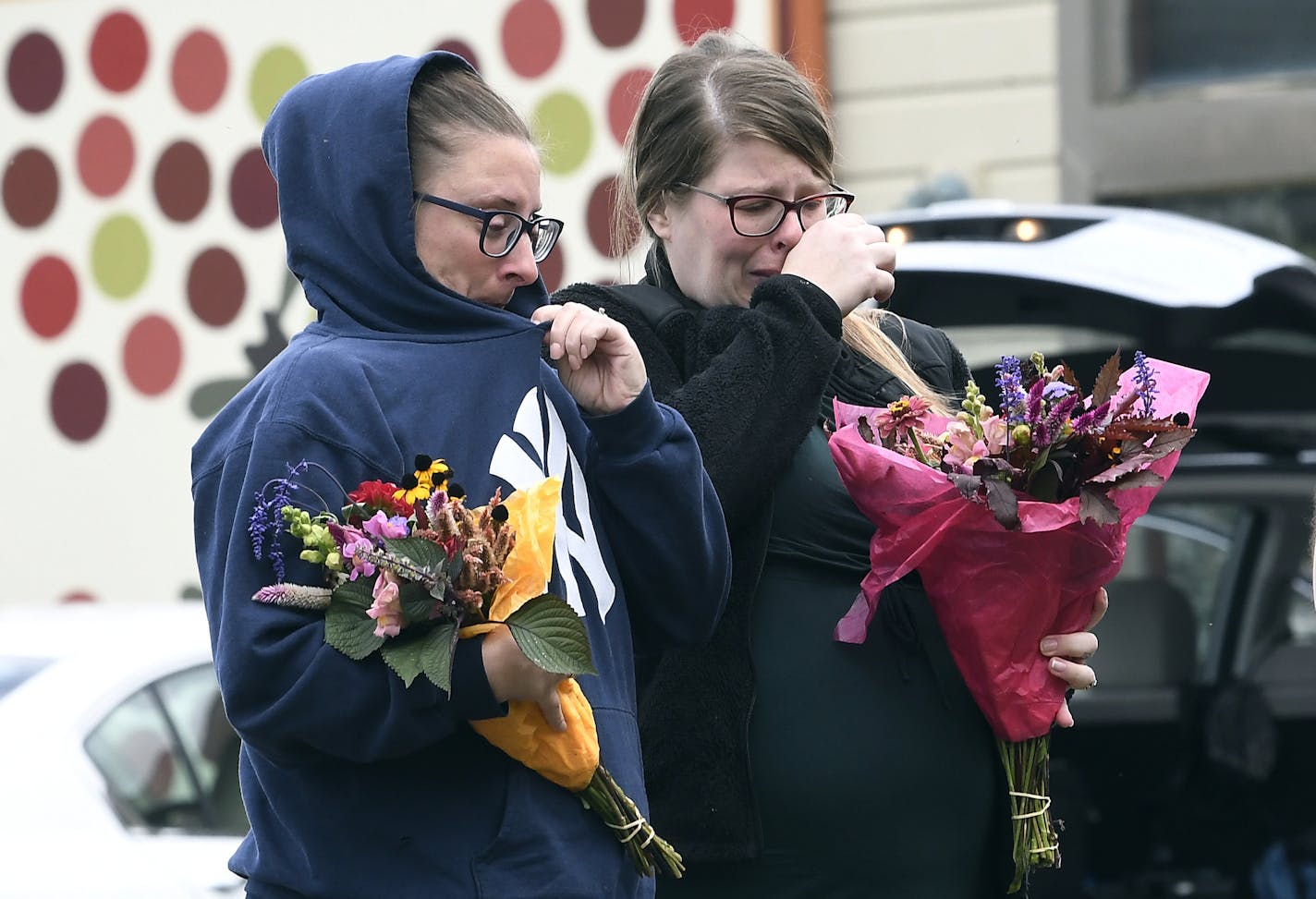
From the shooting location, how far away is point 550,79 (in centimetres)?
717

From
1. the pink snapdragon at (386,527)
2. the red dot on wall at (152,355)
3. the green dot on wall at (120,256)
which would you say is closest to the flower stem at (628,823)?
the pink snapdragon at (386,527)

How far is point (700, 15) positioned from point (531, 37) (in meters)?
0.68

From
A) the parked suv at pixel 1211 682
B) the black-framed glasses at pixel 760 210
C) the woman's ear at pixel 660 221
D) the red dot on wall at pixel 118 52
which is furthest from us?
the red dot on wall at pixel 118 52

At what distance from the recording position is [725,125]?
2531 mm

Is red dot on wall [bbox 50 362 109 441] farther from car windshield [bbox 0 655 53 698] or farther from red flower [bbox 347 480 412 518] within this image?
red flower [bbox 347 480 412 518]

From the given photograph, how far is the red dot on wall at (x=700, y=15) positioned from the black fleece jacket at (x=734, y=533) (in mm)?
4537

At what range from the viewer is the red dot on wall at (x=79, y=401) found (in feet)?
26.1

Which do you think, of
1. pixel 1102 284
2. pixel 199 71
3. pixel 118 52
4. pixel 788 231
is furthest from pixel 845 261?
pixel 118 52

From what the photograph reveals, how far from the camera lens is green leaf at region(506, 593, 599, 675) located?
1.80m

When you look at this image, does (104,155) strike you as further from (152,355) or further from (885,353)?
(885,353)

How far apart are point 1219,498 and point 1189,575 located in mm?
239

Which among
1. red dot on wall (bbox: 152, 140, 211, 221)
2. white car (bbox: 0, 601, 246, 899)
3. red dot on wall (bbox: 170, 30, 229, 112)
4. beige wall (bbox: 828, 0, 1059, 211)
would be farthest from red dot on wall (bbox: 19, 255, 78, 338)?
white car (bbox: 0, 601, 246, 899)

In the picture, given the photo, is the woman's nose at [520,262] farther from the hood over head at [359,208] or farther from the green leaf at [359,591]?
the green leaf at [359,591]

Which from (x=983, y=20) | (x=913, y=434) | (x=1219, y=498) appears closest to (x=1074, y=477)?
(x=913, y=434)
